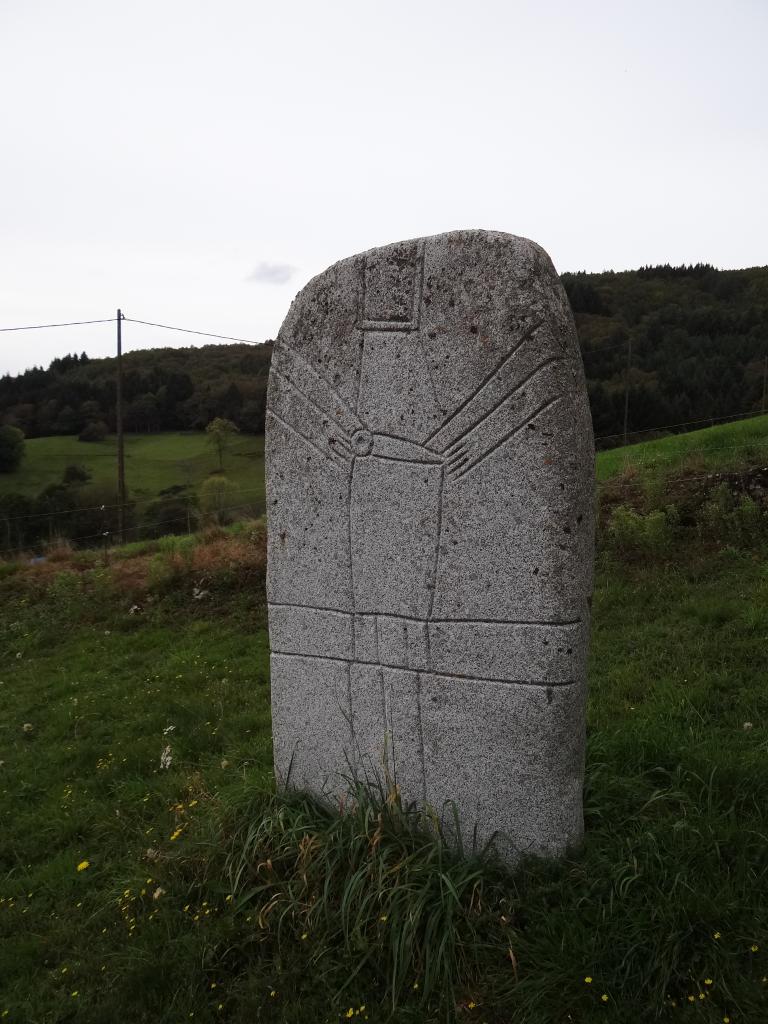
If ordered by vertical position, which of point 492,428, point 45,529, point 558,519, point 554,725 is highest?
point 492,428

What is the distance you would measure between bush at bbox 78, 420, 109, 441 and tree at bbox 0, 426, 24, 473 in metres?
1.92

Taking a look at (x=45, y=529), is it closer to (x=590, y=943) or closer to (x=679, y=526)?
(x=679, y=526)

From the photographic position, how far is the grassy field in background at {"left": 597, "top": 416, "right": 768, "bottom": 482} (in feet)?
27.6

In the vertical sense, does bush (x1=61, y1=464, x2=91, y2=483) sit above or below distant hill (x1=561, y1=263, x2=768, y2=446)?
below

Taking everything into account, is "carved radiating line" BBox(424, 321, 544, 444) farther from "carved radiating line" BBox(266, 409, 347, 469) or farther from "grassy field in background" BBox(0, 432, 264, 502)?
"grassy field in background" BBox(0, 432, 264, 502)

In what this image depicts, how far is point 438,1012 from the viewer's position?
7.67 ft

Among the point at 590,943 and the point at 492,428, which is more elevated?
the point at 492,428

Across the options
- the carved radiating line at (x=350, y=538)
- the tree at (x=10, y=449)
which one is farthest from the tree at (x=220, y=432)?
the carved radiating line at (x=350, y=538)

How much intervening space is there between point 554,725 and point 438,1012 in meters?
0.97

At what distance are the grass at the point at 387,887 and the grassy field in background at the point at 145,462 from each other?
1740 cm

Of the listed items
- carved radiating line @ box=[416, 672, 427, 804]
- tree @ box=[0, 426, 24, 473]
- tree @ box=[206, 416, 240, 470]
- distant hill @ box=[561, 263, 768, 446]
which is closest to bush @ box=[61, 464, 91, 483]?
tree @ box=[0, 426, 24, 473]

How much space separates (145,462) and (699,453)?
18.3 m

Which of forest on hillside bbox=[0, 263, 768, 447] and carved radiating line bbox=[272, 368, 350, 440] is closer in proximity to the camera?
carved radiating line bbox=[272, 368, 350, 440]

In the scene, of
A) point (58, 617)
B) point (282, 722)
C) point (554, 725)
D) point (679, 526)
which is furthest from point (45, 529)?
point (554, 725)
